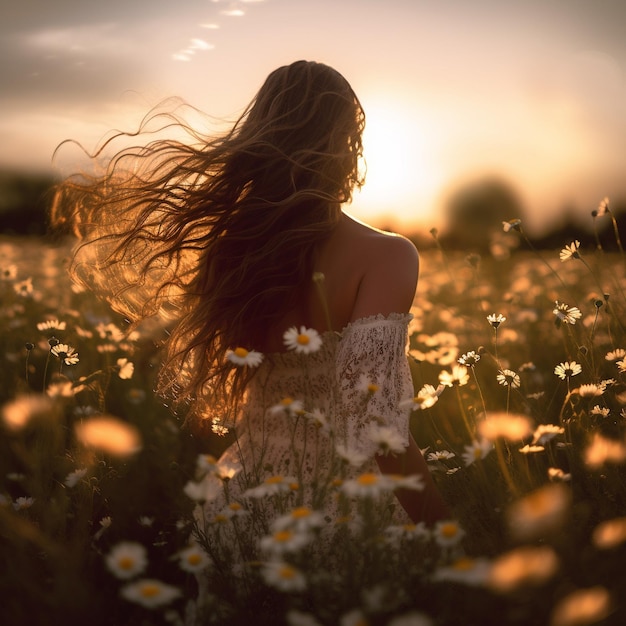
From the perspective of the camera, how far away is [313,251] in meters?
2.50

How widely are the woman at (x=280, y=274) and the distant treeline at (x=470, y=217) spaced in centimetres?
86

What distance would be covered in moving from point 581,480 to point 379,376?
727mm

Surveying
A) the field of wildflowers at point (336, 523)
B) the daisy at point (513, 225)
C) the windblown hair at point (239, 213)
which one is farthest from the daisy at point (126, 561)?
the daisy at point (513, 225)

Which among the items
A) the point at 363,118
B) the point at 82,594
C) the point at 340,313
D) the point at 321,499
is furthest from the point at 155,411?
the point at 82,594

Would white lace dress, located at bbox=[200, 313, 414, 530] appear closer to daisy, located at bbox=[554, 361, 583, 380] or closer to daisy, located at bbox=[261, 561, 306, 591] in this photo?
daisy, located at bbox=[261, 561, 306, 591]

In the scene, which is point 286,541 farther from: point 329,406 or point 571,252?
point 571,252

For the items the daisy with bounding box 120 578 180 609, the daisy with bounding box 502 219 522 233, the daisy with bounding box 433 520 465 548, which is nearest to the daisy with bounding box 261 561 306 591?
the daisy with bounding box 120 578 180 609

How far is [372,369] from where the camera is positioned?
A: 2318mm

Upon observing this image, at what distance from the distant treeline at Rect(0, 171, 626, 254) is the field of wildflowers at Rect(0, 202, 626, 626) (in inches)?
33.7

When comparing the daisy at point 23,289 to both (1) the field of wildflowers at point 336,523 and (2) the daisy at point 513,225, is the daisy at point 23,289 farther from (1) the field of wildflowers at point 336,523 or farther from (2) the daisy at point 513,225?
(2) the daisy at point 513,225

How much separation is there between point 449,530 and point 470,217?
39302 millimetres

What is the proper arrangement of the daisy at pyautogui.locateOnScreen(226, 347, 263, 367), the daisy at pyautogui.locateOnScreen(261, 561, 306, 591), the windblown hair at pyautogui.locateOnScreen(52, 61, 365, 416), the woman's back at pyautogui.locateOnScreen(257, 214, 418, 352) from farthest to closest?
the windblown hair at pyautogui.locateOnScreen(52, 61, 365, 416) → the woman's back at pyautogui.locateOnScreen(257, 214, 418, 352) → the daisy at pyautogui.locateOnScreen(226, 347, 263, 367) → the daisy at pyautogui.locateOnScreen(261, 561, 306, 591)

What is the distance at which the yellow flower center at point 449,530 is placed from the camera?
1.50m

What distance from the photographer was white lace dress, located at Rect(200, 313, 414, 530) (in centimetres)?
208
